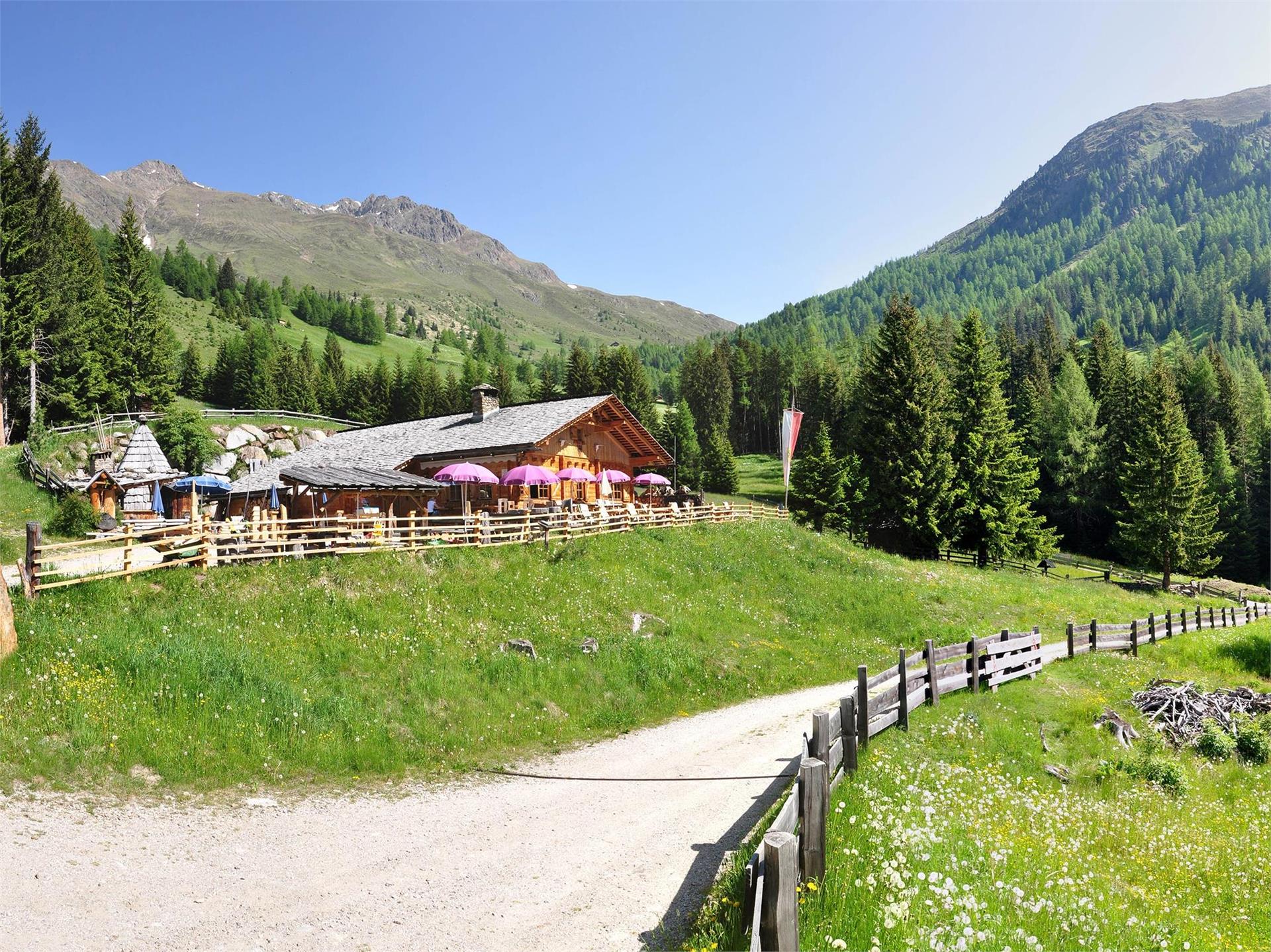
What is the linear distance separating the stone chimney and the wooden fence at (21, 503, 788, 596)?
1309cm

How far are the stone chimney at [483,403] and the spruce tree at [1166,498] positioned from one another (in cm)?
4655

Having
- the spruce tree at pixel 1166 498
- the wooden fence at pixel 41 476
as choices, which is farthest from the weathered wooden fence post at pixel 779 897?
the spruce tree at pixel 1166 498

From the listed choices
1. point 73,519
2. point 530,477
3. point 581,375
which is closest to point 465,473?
point 530,477

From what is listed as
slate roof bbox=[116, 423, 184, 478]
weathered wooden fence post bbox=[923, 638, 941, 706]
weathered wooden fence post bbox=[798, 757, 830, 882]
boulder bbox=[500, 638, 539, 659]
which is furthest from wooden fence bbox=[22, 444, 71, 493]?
weathered wooden fence post bbox=[798, 757, 830, 882]

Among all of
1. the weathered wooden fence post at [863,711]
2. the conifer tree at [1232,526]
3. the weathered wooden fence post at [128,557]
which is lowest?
the conifer tree at [1232,526]

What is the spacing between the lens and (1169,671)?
1984 cm

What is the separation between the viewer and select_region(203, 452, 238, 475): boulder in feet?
188

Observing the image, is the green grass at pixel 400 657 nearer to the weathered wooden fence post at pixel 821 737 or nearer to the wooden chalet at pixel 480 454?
the weathered wooden fence post at pixel 821 737

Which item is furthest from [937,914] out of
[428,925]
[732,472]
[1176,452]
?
[732,472]

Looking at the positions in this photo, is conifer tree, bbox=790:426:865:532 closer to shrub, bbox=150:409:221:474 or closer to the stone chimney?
the stone chimney

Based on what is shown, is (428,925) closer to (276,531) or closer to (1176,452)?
(276,531)

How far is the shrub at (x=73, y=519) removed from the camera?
32281mm

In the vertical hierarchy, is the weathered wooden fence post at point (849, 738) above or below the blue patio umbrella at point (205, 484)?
below

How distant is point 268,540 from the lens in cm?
1966
